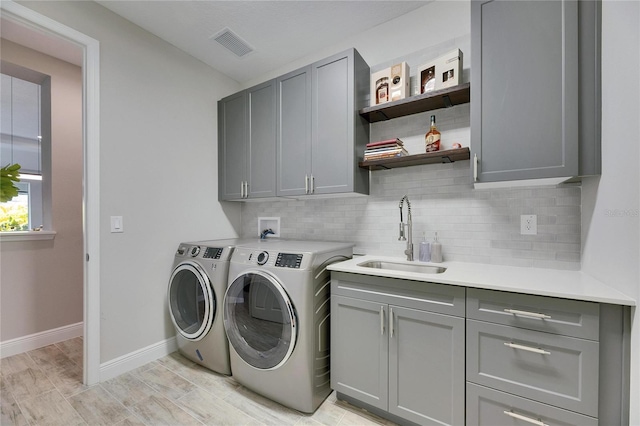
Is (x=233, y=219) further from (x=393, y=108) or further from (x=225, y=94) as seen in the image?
(x=393, y=108)

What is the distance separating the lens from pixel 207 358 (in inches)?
81.7

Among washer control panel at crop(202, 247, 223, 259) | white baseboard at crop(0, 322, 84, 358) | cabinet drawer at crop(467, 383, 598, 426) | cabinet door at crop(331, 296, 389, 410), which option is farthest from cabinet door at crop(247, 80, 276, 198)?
white baseboard at crop(0, 322, 84, 358)

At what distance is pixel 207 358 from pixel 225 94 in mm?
2534

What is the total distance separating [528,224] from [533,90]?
2.58 feet

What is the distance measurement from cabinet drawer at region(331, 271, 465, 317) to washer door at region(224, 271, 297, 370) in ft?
1.14

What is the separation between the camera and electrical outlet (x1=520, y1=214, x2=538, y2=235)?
166 cm

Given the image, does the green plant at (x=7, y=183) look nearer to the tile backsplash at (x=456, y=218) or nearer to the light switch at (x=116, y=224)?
the light switch at (x=116, y=224)

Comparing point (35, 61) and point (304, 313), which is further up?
point (35, 61)

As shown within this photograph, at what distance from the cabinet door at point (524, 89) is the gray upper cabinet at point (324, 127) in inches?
30.1

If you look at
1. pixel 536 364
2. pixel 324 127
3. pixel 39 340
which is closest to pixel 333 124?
pixel 324 127

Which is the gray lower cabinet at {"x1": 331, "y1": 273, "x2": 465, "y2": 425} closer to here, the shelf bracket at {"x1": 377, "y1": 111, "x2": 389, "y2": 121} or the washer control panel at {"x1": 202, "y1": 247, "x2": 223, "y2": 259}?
the washer control panel at {"x1": 202, "y1": 247, "x2": 223, "y2": 259}

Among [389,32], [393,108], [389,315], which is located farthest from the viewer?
[389,32]

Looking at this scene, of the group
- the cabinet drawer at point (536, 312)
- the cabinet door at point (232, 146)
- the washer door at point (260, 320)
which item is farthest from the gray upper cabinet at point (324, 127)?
the cabinet drawer at point (536, 312)

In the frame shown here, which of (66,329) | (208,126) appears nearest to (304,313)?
(208,126)
